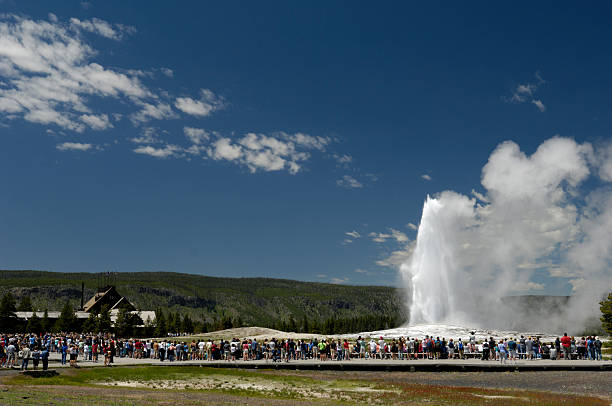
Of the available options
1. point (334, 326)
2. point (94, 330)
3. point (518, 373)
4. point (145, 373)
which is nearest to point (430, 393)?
point (518, 373)

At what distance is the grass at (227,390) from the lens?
21.6 m

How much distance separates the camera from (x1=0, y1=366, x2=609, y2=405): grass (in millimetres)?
21609

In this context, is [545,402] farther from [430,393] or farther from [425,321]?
[425,321]

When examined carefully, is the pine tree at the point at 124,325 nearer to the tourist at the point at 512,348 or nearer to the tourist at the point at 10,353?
the tourist at the point at 10,353

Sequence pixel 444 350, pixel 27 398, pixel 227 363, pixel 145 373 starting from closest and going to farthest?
1. pixel 27 398
2. pixel 145 373
3. pixel 227 363
4. pixel 444 350

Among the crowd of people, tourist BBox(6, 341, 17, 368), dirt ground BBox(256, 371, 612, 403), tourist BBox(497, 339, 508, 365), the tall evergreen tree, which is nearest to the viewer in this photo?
dirt ground BBox(256, 371, 612, 403)

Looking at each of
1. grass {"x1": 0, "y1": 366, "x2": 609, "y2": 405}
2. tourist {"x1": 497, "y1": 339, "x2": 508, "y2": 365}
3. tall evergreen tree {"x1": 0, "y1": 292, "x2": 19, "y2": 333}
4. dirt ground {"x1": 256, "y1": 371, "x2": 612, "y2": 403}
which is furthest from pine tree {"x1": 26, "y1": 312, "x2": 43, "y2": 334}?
tourist {"x1": 497, "y1": 339, "x2": 508, "y2": 365}

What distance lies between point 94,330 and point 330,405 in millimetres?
103671

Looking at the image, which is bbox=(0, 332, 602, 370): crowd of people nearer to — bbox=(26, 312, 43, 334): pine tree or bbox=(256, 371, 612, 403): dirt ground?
bbox=(256, 371, 612, 403): dirt ground

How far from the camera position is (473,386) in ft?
95.2

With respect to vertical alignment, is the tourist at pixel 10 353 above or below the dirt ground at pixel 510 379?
above

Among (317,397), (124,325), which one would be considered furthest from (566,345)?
(124,325)

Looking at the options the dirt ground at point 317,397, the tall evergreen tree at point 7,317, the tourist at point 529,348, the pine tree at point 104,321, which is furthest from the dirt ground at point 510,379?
the tall evergreen tree at point 7,317

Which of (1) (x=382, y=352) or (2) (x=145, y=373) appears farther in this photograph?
(1) (x=382, y=352)
